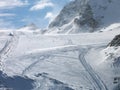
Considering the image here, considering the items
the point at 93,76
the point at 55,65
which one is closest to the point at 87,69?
the point at 93,76

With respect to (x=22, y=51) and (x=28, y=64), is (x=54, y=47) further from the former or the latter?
(x=28, y=64)

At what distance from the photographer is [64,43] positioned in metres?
59.8

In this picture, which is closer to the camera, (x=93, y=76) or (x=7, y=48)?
(x=93, y=76)

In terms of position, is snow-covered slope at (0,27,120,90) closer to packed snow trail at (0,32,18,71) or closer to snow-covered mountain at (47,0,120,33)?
packed snow trail at (0,32,18,71)

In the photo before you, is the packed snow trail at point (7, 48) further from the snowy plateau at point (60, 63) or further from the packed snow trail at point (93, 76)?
the packed snow trail at point (93, 76)

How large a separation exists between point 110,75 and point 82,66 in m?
3.59

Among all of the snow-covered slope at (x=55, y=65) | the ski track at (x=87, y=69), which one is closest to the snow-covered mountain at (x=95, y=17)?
the snow-covered slope at (x=55, y=65)

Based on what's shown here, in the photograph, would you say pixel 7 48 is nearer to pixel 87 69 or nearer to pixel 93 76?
pixel 87 69

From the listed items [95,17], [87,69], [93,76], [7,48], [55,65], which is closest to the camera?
[93,76]

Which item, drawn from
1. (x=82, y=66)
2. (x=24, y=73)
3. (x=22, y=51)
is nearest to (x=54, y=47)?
(x=22, y=51)

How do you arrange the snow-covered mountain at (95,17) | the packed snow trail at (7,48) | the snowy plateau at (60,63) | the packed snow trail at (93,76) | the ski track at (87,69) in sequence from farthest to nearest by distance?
the snow-covered mountain at (95,17), the packed snow trail at (7,48), the ski track at (87,69), the packed snow trail at (93,76), the snowy plateau at (60,63)

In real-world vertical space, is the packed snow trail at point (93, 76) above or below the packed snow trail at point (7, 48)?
Answer: below

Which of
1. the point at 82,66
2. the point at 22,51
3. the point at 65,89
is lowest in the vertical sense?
the point at 65,89

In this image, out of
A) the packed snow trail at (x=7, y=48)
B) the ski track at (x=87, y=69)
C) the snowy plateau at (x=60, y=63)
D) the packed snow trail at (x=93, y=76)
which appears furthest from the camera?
the packed snow trail at (x=7, y=48)
